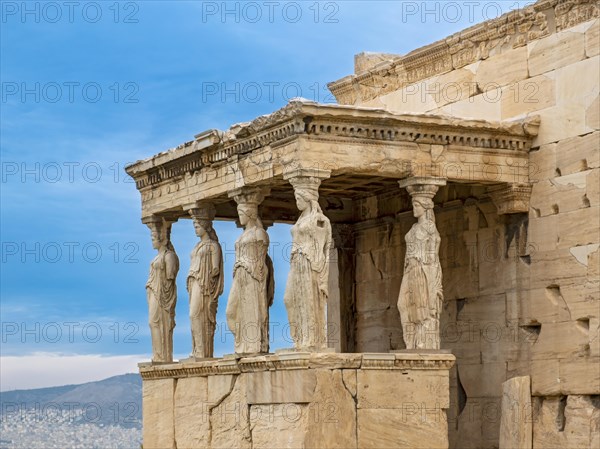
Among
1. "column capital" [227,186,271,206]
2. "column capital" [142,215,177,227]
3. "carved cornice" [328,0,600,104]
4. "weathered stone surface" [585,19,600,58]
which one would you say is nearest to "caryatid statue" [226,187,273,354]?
"column capital" [227,186,271,206]

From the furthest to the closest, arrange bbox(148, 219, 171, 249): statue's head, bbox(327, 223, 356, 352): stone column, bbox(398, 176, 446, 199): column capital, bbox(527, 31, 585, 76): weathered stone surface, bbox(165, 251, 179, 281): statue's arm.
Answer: bbox(327, 223, 356, 352): stone column < bbox(148, 219, 171, 249): statue's head < bbox(165, 251, 179, 281): statue's arm < bbox(527, 31, 585, 76): weathered stone surface < bbox(398, 176, 446, 199): column capital

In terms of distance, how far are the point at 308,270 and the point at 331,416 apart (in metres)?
1.45

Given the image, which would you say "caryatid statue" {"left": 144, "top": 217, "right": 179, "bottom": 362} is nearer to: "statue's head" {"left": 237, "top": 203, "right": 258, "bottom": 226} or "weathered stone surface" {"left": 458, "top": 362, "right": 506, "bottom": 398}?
"statue's head" {"left": 237, "top": 203, "right": 258, "bottom": 226}

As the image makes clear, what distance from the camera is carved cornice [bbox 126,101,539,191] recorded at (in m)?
14.8

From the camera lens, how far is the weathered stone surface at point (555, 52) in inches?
610

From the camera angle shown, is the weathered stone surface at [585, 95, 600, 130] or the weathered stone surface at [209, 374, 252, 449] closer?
the weathered stone surface at [585, 95, 600, 130]

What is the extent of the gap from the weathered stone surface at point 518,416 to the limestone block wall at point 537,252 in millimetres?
78

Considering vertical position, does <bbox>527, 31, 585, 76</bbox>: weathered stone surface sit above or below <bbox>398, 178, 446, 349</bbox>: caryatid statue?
above

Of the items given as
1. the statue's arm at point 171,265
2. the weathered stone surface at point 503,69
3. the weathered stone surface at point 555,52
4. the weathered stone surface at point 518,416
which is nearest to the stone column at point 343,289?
the statue's arm at point 171,265

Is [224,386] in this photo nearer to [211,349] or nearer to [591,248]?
[211,349]

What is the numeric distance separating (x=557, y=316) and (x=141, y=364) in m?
5.45

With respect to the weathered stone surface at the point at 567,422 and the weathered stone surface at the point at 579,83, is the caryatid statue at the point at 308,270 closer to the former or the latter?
the weathered stone surface at the point at 567,422

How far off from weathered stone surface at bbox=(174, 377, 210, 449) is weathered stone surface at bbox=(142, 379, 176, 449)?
14 cm

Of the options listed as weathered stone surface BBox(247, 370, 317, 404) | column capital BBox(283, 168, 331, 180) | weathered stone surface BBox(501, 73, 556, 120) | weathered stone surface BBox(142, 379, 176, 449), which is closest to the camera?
weathered stone surface BBox(247, 370, 317, 404)
